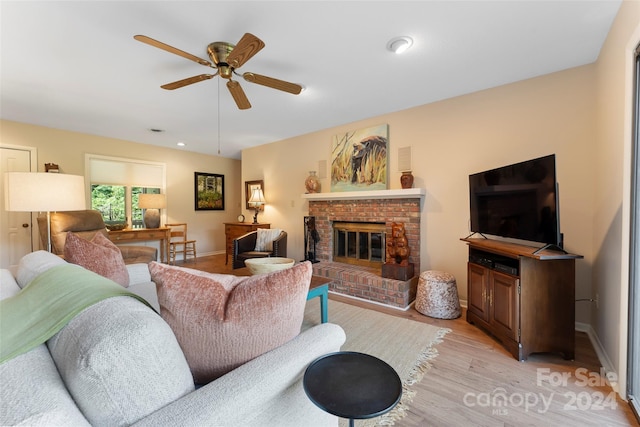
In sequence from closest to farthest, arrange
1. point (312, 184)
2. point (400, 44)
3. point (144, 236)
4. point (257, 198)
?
1. point (400, 44)
2. point (312, 184)
3. point (144, 236)
4. point (257, 198)

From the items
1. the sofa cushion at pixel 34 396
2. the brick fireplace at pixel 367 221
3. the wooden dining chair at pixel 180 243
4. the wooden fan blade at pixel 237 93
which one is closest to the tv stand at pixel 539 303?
the brick fireplace at pixel 367 221

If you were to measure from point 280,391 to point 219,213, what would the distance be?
6058 mm

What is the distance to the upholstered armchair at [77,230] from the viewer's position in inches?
138

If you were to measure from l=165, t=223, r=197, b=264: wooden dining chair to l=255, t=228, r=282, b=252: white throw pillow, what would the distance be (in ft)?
6.13

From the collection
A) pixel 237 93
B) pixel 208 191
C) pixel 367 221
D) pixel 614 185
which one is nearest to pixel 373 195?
pixel 367 221

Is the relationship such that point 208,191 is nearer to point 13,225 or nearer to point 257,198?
point 257,198

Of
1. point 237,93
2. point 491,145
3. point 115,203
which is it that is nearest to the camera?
point 237,93

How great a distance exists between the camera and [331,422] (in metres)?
1.07

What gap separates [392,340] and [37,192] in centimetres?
307

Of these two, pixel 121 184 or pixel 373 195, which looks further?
pixel 121 184

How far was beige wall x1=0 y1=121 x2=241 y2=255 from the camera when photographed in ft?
13.3

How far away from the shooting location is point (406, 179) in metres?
3.37

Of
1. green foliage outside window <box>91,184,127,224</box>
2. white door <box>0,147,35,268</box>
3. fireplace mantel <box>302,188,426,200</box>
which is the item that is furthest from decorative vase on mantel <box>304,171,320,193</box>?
white door <box>0,147,35,268</box>

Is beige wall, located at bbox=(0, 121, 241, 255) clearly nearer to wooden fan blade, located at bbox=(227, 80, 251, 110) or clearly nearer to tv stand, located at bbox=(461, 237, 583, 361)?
wooden fan blade, located at bbox=(227, 80, 251, 110)
